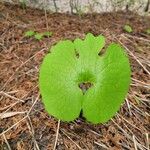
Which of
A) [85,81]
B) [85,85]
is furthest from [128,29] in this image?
[85,81]

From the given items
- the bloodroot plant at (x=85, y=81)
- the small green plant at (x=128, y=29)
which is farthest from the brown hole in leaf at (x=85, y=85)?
the small green plant at (x=128, y=29)

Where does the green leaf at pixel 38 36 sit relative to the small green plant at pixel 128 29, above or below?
above

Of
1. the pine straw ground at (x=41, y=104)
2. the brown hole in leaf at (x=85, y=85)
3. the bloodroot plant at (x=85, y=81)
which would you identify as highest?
the bloodroot plant at (x=85, y=81)

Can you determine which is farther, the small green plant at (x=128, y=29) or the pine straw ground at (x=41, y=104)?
the small green plant at (x=128, y=29)

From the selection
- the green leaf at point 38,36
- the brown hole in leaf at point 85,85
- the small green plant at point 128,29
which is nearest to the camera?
the brown hole in leaf at point 85,85

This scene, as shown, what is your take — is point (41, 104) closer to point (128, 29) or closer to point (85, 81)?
point (85, 81)

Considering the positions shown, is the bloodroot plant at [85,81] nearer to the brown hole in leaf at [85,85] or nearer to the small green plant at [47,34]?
the brown hole in leaf at [85,85]

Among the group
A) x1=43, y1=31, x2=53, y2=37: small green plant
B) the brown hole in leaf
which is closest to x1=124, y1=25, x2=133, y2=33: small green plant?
x1=43, y1=31, x2=53, y2=37: small green plant
